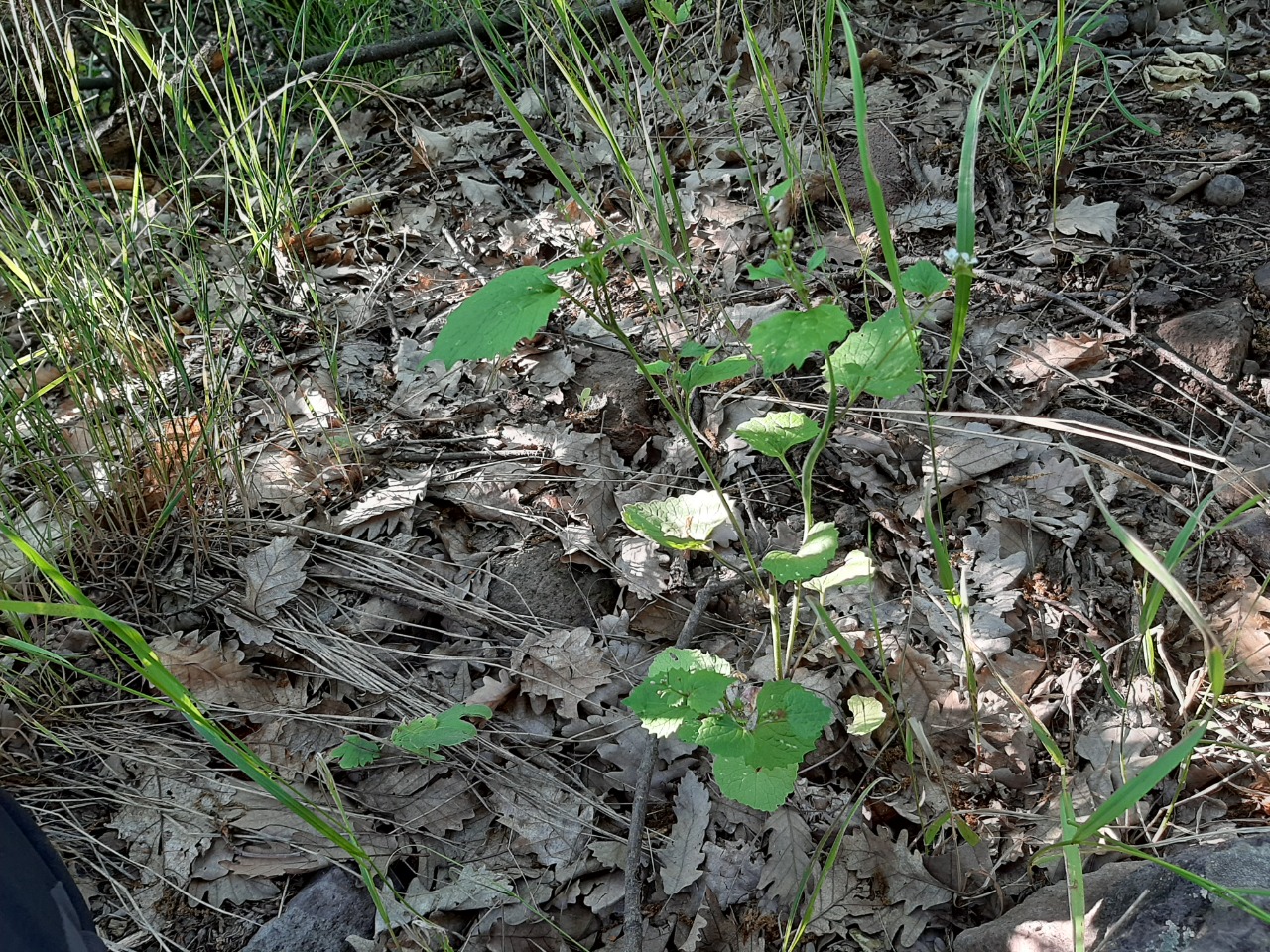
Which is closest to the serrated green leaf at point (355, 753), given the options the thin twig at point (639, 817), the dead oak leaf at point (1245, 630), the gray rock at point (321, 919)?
the gray rock at point (321, 919)

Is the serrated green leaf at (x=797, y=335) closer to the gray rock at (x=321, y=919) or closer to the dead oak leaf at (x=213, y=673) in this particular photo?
the gray rock at (x=321, y=919)

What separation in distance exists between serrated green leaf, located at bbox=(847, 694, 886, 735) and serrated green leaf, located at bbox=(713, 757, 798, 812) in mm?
184

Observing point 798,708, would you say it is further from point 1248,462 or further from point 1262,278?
point 1262,278

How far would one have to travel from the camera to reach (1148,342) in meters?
2.17

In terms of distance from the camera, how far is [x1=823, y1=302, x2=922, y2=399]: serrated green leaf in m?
1.31

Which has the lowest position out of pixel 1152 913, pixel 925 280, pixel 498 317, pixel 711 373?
pixel 1152 913

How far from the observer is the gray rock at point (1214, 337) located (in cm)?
208

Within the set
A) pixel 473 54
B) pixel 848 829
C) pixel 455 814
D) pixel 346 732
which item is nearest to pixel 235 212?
pixel 473 54

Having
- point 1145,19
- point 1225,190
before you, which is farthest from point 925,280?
point 1145,19

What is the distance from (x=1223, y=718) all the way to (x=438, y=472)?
5.73 feet

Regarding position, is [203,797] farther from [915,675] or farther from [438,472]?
[915,675]

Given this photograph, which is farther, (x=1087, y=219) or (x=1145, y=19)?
(x=1145, y=19)

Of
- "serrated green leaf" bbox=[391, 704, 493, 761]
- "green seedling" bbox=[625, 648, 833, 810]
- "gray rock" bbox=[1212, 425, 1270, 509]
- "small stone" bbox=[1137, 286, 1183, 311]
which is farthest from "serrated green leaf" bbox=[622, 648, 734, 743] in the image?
"small stone" bbox=[1137, 286, 1183, 311]

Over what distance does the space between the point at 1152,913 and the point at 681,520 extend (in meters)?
0.90
